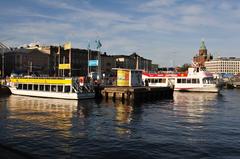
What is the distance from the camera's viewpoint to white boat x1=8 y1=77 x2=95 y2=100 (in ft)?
216

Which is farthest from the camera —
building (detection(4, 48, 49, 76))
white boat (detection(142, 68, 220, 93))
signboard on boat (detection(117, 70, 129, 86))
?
building (detection(4, 48, 49, 76))

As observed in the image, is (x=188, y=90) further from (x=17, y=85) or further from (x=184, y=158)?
(x=184, y=158)

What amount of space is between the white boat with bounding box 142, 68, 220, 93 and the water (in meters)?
51.1

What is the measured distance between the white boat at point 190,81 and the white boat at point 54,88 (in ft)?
115

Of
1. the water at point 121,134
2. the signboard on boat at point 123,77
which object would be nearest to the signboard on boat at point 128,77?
the signboard on boat at point 123,77

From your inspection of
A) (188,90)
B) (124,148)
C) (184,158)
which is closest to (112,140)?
(124,148)

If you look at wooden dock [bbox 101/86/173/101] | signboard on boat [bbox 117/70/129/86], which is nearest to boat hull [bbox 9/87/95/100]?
wooden dock [bbox 101/86/173/101]

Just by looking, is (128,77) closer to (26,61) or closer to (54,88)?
(54,88)

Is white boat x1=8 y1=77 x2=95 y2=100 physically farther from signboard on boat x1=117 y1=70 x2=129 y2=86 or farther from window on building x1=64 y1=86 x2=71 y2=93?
signboard on boat x1=117 y1=70 x2=129 y2=86

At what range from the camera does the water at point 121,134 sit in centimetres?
2505

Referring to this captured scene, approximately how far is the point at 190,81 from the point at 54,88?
44.6 meters

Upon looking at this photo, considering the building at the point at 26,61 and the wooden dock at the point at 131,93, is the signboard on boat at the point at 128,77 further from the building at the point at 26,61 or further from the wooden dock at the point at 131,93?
the building at the point at 26,61

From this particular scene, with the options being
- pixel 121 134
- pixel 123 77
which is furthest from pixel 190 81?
pixel 121 134

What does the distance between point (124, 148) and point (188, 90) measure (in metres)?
75.3
